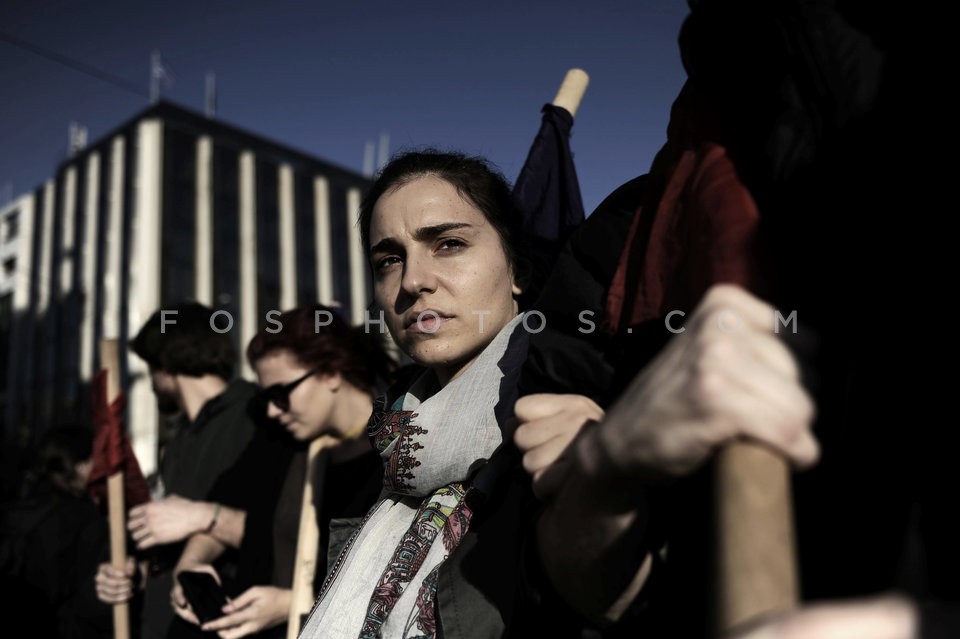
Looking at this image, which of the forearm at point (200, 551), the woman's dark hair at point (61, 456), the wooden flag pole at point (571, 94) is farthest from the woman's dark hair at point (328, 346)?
the woman's dark hair at point (61, 456)

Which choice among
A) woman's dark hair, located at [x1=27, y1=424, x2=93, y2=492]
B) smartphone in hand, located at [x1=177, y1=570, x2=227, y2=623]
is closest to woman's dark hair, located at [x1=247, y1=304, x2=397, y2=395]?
smartphone in hand, located at [x1=177, y1=570, x2=227, y2=623]

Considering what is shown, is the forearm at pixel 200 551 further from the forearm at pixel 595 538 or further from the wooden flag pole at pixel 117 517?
the forearm at pixel 595 538

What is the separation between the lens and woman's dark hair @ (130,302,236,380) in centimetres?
Result: 374

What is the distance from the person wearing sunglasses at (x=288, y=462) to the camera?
262 cm

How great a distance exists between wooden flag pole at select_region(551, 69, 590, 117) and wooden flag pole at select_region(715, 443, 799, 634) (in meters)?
1.42

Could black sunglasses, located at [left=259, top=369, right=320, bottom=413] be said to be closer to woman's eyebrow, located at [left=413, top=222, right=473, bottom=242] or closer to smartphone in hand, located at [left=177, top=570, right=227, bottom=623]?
smartphone in hand, located at [left=177, top=570, right=227, bottom=623]

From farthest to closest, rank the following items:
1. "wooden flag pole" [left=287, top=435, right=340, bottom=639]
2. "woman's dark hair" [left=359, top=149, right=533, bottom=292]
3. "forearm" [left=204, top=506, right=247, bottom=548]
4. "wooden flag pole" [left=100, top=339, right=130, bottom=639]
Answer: "wooden flag pole" [left=100, top=339, right=130, bottom=639] → "forearm" [left=204, top=506, right=247, bottom=548] → "wooden flag pole" [left=287, top=435, right=340, bottom=639] → "woman's dark hair" [left=359, top=149, right=533, bottom=292]

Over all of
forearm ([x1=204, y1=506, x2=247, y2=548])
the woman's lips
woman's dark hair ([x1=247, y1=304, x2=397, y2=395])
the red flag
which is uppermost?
woman's dark hair ([x1=247, y1=304, x2=397, y2=395])

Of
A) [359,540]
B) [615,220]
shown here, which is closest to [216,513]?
[359,540]

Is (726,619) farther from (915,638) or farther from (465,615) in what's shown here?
(465,615)

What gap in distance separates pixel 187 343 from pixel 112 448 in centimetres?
58

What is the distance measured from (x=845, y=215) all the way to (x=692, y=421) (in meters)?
0.28

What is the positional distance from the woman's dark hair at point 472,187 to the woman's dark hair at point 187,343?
6.05 feet

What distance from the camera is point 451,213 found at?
183 cm
